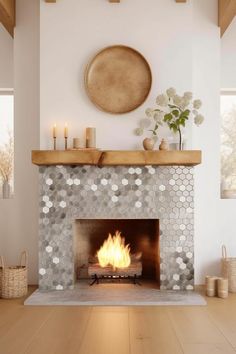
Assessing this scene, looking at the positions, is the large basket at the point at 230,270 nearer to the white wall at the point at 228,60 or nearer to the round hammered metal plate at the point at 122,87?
the round hammered metal plate at the point at 122,87

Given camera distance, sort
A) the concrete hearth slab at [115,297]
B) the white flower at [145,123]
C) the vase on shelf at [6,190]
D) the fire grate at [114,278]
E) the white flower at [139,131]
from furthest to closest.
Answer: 1. the vase on shelf at [6,190]
2. the fire grate at [114,278]
3. the white flower at [145,123]
4. the white flower at [139,131]
5. the concrete hearth slab at [115,297]

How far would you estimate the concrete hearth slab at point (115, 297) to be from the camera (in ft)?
13.3

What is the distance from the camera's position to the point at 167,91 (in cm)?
438

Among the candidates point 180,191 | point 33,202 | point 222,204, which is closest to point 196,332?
point 180,191

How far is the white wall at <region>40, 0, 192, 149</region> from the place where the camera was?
4.62 metres

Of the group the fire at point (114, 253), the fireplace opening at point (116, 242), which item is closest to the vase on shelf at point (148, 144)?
the fireplace opening at point (116, 242)

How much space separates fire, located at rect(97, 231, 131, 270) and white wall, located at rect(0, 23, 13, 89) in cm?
191

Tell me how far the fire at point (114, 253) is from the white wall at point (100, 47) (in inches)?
37.7

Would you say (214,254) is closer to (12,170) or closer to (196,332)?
(196,332)

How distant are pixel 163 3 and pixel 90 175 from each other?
1.72m

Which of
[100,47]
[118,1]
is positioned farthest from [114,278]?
[118,1]

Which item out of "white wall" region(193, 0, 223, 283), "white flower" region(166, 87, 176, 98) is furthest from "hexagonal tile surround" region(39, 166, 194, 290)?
"white flower" region(166, 87, 176, 98)

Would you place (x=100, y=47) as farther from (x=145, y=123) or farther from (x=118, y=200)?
(x=118, y=200)

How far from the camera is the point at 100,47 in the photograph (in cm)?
466
